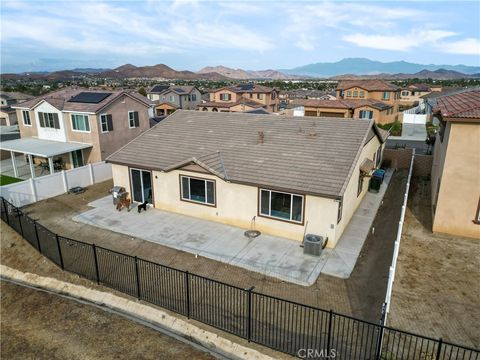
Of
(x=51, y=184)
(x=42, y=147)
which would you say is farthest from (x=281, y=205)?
(x=42, y=147)

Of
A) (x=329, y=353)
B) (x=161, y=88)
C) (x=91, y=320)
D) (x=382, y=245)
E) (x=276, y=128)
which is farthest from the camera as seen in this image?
(x=161, y=88)

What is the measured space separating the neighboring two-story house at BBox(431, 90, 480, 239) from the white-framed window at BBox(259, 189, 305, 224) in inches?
266

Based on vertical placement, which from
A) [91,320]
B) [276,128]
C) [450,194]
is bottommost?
[91,320]

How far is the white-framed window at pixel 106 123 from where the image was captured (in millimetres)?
27062

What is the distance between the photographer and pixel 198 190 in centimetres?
1769

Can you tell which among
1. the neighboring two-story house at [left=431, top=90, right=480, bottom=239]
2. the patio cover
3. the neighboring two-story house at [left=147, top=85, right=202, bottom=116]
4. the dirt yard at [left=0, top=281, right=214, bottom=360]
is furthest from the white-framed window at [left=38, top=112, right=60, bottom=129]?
the neighboring two-story house at [left=147, top=85, right=202, bottom=116]

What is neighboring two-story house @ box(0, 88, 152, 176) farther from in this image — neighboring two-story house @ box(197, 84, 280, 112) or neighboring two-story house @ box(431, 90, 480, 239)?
neighboring two-story house @ box(197, 84, 280, 112)

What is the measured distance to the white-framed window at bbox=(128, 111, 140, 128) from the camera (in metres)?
29.9

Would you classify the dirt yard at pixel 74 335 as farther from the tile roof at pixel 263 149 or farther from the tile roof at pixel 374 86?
the tile roof at pixel 374 86

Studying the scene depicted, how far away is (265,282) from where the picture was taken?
12492 millimetres

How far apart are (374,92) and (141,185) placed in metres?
54.0

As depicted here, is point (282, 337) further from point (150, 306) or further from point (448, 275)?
point (448, 275)

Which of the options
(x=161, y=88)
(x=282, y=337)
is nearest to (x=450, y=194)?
(x=282, y=337)

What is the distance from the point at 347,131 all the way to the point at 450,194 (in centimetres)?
561
